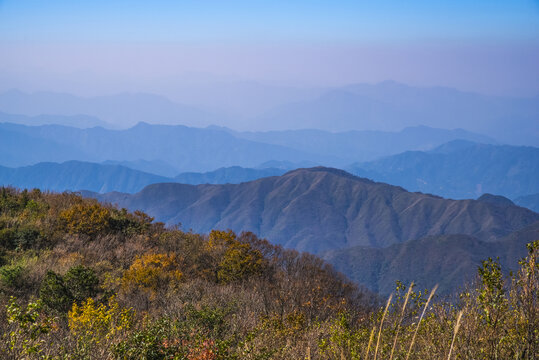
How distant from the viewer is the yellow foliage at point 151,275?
22.1 meters

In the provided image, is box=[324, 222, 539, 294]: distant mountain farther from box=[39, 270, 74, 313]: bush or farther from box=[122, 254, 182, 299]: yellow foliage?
box=[39, 270, 74, 313]: bush

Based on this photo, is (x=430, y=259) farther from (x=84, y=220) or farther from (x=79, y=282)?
(x=79, y=282)

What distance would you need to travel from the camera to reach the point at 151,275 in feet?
75.3

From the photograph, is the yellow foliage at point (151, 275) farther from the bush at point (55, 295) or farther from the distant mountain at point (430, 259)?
the distant mountain at point (430, 259)

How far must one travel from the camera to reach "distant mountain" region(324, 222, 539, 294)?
15138 cm

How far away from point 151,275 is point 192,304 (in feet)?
23.5

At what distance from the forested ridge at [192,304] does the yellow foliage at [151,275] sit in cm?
6

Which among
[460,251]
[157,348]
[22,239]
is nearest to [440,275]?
[460,251]

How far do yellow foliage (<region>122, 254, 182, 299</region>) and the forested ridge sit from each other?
0.21ft

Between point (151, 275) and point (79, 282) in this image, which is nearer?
point (79, 282)

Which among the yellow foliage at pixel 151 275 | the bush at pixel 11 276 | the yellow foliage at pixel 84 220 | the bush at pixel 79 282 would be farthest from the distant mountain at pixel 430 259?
the bush at pixel 11 276

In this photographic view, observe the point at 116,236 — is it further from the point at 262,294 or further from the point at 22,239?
the point at 262,294

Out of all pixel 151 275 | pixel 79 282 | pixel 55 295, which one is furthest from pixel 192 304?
pixel 151 275

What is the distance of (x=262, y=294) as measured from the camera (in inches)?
814
